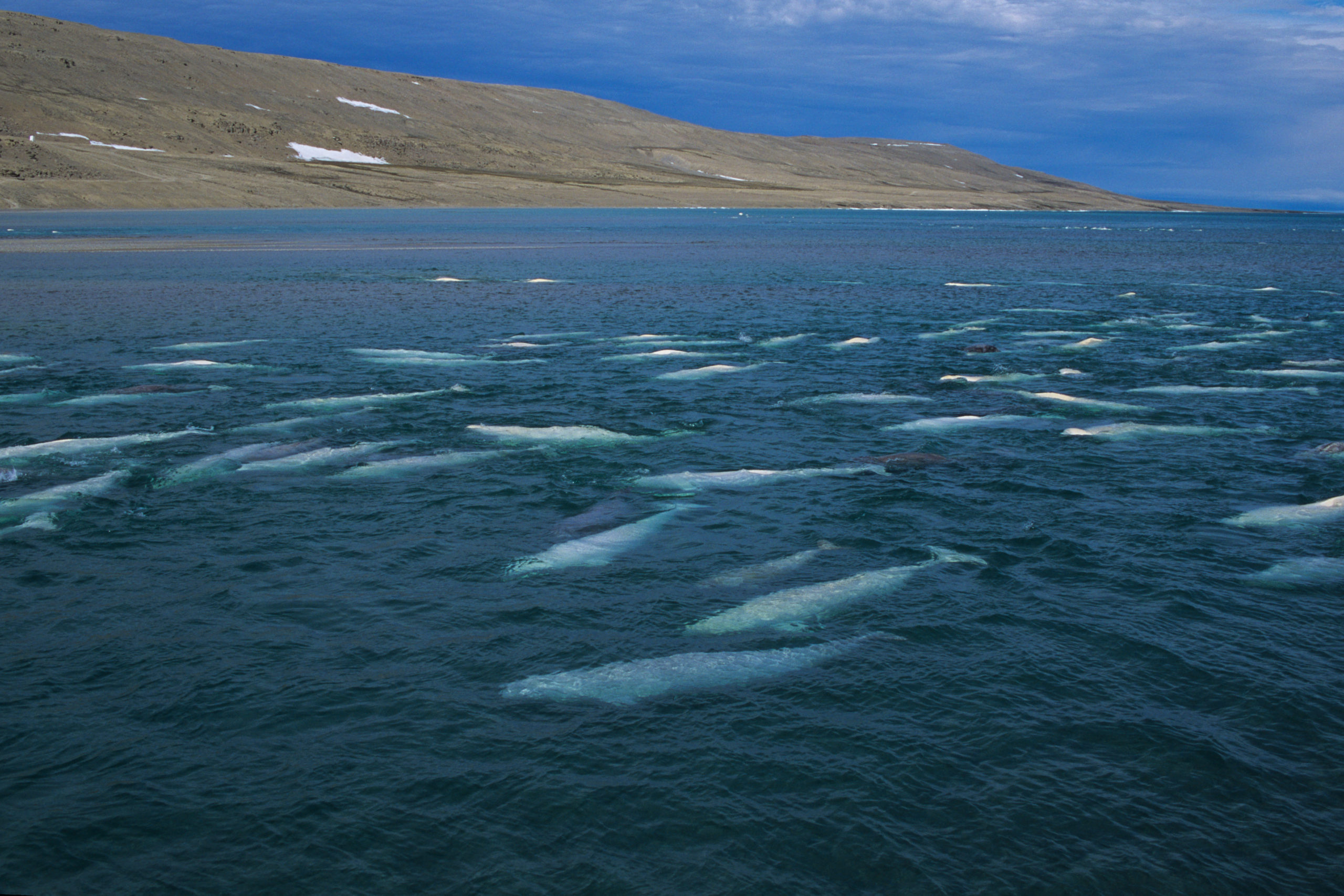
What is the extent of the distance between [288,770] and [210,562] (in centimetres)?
412

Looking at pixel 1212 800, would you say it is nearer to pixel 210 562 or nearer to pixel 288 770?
pixel 288 770

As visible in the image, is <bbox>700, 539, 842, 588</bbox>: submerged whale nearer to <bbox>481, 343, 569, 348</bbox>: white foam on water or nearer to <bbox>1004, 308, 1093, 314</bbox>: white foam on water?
<bbox>481, 343, 569, 348</bbox>: white foam on water

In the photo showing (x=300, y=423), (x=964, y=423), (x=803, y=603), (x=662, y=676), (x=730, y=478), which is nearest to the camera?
(x=662, y=676)

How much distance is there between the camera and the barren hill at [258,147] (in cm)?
10475

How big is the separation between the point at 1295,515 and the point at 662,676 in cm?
790

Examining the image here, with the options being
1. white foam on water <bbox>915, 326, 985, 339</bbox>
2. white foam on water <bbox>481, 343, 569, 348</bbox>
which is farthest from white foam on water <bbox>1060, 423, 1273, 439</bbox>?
white foam on water <bbox>481, 343, 569, 348</bbox>

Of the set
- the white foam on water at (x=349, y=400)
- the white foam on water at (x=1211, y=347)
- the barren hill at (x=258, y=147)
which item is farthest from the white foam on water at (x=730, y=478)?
the barren hill at (x=258, y=147)

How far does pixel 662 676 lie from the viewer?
25.0 feet

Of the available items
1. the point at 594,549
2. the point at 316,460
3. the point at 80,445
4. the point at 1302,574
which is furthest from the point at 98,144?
the point at 1302,574

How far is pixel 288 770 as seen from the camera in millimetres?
6547

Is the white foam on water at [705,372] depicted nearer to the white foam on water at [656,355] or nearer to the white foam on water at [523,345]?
the white foam on water at [656,355]

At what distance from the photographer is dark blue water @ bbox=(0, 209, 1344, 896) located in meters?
5.84

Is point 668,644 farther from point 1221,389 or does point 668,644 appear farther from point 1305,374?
point 1305,374

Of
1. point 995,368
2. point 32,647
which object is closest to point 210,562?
point 32,647
